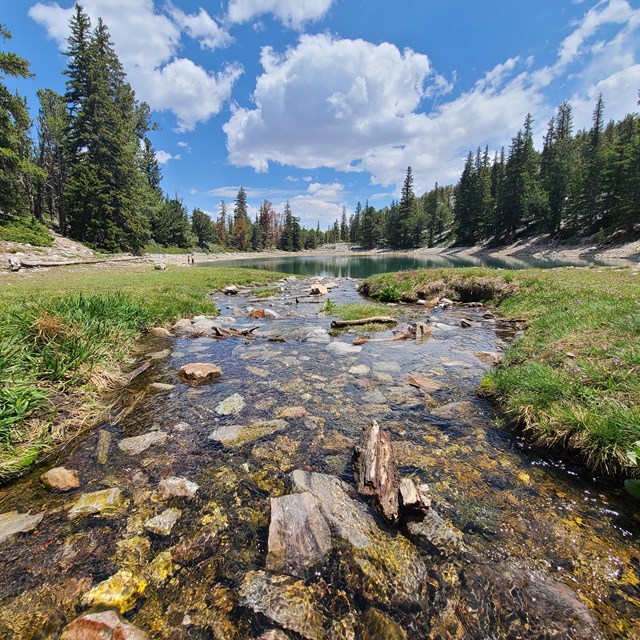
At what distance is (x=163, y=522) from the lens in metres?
2.88

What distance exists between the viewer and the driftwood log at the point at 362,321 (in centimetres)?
1080

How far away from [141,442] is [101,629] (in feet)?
7.90

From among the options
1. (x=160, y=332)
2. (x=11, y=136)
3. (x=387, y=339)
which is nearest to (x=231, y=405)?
(x=160, y=332)

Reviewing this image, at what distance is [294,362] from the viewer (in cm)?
716

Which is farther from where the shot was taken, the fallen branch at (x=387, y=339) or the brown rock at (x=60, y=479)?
the fallen branch at (x=387, y=339)

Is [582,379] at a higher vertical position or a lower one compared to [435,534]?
higher

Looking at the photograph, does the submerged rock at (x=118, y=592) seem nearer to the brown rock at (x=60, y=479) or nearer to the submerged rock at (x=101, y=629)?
the submerged rock at (x=101, y=629)

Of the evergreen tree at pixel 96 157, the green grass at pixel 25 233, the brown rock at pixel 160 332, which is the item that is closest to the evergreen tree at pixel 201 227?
the evergreen tree at pixel 96 157

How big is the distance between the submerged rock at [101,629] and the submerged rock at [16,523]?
4.22ft

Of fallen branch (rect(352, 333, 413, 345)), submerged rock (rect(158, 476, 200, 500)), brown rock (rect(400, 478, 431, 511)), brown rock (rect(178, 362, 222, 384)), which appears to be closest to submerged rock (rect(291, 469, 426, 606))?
brown rock (rect(400, 478, 431, 511))

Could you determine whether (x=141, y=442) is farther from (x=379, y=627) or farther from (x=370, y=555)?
(x=379, y=627)

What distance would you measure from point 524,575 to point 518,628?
45cm

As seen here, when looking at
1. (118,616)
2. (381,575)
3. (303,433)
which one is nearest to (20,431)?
(118,616)

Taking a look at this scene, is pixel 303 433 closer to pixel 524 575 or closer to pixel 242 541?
pixel 242 541
